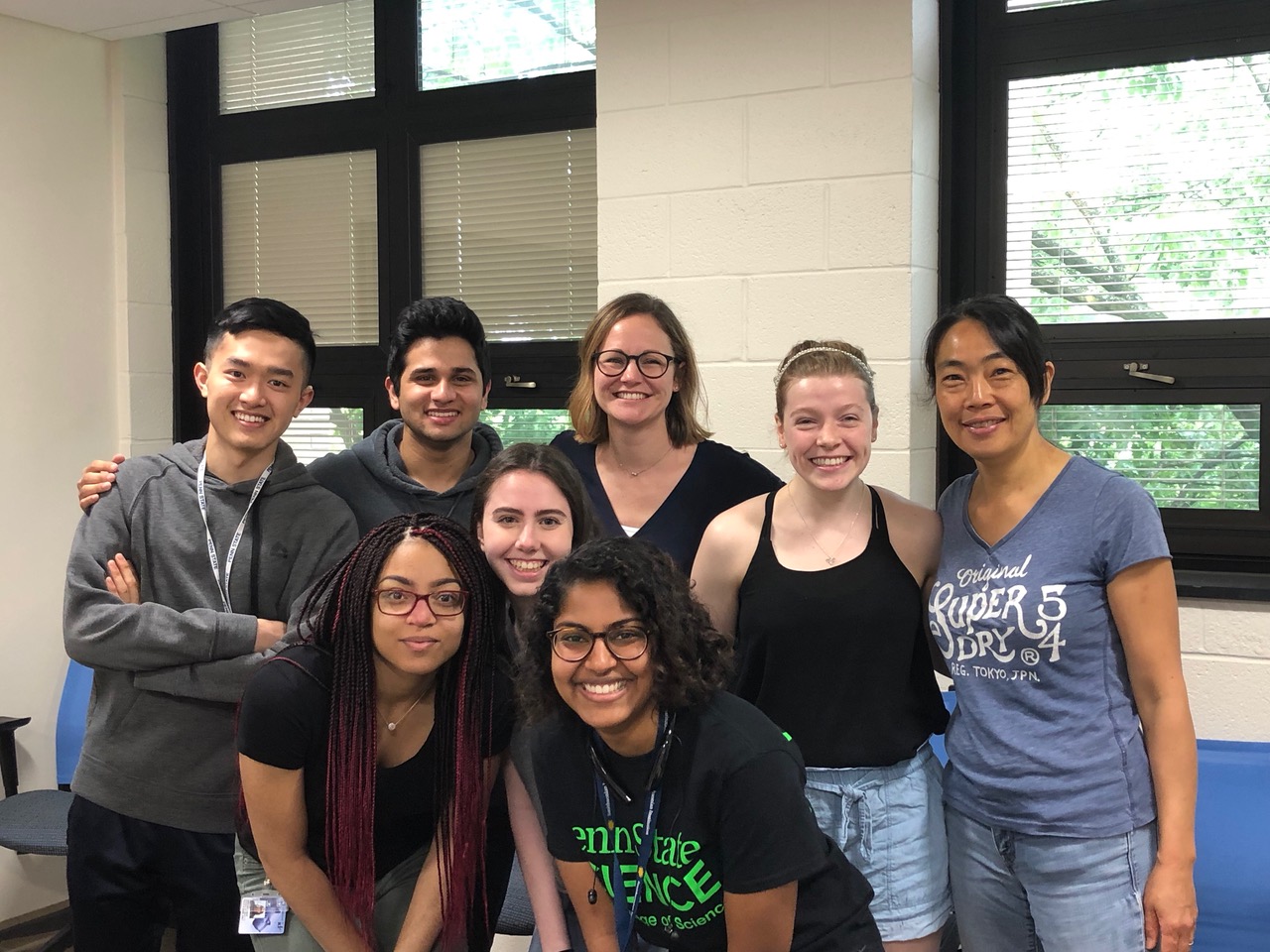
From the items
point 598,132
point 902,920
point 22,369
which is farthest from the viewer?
point 22,369

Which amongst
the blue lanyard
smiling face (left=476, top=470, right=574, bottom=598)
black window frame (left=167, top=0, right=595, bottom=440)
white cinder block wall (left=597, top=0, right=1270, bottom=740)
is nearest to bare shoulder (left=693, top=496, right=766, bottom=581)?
smiling face (left=476, top=470, right=574, bottom=598)

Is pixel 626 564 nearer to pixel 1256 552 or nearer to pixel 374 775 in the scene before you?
pixel 374 775

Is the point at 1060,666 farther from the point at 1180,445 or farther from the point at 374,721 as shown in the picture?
the point at 1180,445

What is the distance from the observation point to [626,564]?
1.59 metres

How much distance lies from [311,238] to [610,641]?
2.54m

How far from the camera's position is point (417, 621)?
170 cm

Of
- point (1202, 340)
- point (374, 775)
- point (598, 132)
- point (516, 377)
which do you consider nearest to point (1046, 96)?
point (1202, 340)

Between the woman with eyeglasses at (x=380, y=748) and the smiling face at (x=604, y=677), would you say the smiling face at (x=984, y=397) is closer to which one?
the smiling face at (x=604, y=677)

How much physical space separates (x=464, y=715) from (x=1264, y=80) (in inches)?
86.8

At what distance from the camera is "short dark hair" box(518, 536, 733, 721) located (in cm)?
158

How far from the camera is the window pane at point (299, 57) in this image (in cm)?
354

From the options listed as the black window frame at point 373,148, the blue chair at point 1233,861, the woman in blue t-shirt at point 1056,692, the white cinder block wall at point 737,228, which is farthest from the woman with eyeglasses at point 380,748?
the black window frame at point 373,148

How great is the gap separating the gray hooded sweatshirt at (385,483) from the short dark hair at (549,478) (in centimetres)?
22

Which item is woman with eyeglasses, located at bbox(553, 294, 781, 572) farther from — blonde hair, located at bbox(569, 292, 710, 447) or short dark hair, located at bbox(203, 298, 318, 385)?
short dark hair, located at bbox(203, 298, 318, 385)
